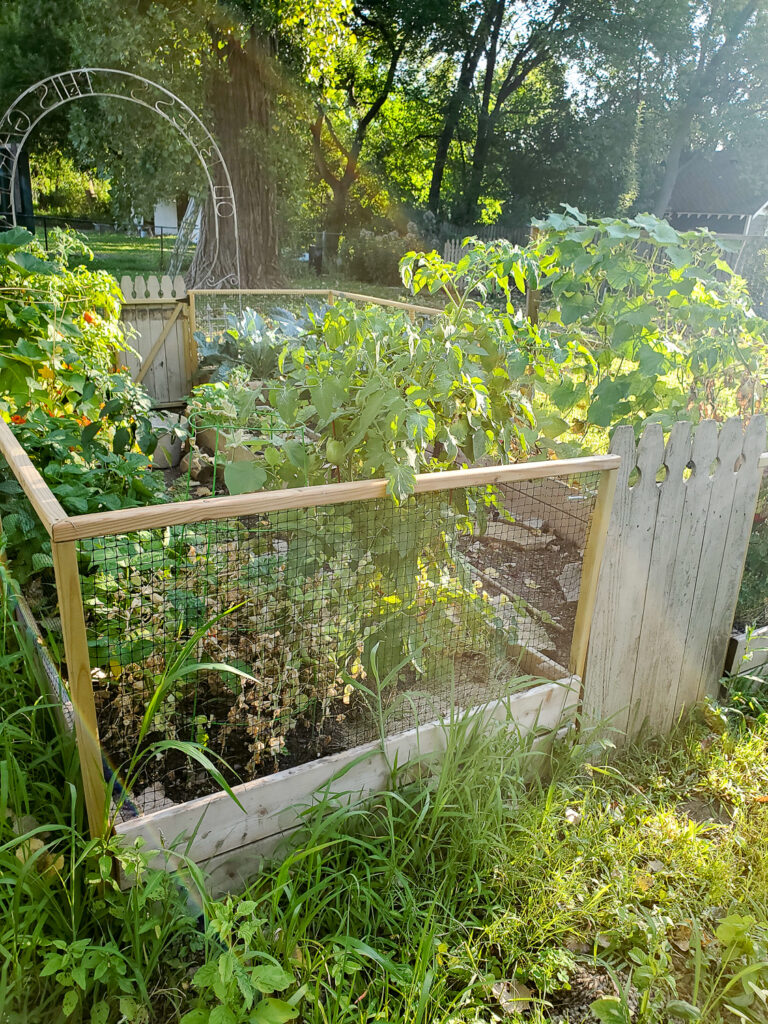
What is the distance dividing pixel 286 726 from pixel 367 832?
389 mm

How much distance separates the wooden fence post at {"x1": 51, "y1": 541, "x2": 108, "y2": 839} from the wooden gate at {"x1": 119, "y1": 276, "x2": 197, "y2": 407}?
5916mm

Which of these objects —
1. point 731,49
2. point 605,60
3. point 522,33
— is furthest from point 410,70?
point 731,49

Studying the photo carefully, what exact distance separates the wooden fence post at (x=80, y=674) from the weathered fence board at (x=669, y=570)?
1.59 metres

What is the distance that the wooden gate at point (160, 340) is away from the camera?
282 inches

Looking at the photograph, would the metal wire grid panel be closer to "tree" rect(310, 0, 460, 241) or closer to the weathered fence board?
the weathered fence board

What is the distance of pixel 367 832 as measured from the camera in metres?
2.14

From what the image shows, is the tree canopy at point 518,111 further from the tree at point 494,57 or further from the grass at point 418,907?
the grass at point 418,907

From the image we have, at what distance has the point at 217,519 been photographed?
5.63 feet

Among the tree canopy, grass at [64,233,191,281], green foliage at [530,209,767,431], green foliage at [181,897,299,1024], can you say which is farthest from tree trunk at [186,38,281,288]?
green foliage at [181,897,299,1024]

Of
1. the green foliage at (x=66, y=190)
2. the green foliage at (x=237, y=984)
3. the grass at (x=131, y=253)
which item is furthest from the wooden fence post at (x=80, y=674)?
the green foliage at (x=66, y=190)

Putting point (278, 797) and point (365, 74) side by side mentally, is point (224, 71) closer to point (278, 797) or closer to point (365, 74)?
point (365, 74)

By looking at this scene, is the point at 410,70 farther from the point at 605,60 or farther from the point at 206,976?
the point at 206,976

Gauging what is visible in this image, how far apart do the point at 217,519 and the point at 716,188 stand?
29381 mm

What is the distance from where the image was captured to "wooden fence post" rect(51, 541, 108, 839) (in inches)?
59.7
